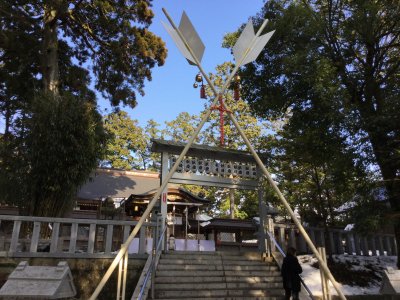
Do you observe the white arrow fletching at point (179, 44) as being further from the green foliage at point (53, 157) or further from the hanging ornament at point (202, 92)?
the green foliage at point (53, 157)

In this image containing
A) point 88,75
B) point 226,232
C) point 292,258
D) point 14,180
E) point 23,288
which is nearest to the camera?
point 23,288

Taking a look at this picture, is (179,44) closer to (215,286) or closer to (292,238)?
(215,286)

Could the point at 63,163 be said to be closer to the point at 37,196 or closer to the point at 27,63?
the point at 37,196

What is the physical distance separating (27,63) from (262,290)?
13220 mm

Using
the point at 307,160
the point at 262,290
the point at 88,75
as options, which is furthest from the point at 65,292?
the point at 88,75

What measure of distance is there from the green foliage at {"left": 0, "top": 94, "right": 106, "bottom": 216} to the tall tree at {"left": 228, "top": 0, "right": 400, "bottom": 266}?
5749 mm

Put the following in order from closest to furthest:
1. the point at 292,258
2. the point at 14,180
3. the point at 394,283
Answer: the point at 394,283 < the point at 292,258 < the point at 14,180

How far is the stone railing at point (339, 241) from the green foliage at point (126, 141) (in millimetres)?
20638

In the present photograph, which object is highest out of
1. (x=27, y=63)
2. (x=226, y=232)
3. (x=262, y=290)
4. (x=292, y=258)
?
(x=27, y=63)

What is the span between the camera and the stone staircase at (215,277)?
285 inches

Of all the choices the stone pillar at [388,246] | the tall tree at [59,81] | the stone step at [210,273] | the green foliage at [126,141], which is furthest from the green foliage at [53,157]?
the green foliage at [126,141]

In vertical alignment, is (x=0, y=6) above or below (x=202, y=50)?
above

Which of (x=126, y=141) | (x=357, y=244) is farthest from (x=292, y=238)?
(x=126, y=141)

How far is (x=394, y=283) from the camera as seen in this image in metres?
6.46
